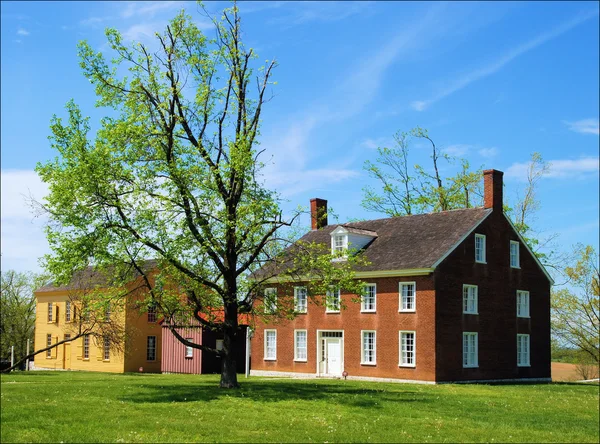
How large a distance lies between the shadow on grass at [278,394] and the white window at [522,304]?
49.3 feet

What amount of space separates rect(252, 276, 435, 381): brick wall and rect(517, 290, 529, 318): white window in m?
8.41

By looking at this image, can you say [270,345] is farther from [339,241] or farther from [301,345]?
[339,241]

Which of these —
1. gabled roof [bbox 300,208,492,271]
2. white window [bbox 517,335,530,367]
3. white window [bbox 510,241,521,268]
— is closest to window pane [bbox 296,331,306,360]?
gabled roof [bbox 300,208,492,271]

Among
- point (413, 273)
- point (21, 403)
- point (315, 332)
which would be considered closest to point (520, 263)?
point (413, 273)

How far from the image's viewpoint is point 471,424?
68.9ft

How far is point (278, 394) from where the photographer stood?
2741 cm

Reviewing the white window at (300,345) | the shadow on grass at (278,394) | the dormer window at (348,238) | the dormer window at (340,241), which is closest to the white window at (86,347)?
the white window at (300,345)

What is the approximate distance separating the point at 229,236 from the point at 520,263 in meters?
22.1

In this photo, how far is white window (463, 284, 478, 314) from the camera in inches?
1547

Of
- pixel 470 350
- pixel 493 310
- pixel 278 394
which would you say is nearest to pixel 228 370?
pixel 278 394

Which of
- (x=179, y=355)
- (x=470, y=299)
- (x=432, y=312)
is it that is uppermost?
(x=470, y=299)

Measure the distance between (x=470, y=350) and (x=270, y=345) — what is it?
40.9 ft

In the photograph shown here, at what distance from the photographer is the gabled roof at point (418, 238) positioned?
38.3m

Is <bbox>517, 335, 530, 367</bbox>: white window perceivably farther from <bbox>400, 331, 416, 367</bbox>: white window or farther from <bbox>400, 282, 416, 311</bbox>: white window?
<bbox>400, 282, 416, 311</bbox>: white window
